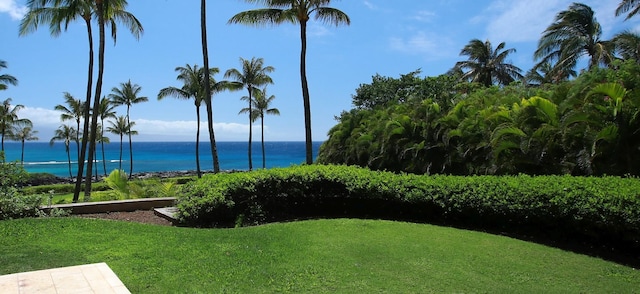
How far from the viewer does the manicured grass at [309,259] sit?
14.9ft

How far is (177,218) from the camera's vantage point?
8.12 m

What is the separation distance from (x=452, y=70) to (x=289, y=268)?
37222 mm

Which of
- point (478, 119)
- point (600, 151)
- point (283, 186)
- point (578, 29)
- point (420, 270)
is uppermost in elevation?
point (578, 29)

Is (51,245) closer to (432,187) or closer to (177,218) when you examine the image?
(177,218)

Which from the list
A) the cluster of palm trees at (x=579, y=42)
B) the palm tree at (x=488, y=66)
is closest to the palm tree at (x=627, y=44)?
the cluster of palm trees at (x=579, y=42)

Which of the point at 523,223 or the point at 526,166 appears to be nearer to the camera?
the point at 523,223

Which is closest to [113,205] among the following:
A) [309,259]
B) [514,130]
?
[309,259]

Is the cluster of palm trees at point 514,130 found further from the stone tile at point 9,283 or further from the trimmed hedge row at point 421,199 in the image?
the stone tile at point 9,283

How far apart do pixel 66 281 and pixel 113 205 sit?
225 inches

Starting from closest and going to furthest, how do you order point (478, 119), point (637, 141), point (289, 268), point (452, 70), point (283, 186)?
1. point (289, 268)
2. point (637, 141)
3. point (283, 186)
4. point (478, 119)
5. point (452, 70)

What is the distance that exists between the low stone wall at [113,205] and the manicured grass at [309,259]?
216 centimetres

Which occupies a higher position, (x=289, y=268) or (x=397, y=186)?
(x=397, y=186)

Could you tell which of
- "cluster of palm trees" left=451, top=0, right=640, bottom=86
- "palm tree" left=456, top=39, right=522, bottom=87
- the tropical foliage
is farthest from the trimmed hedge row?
"palm tree" left=456, top=39, right=522, bottom=87

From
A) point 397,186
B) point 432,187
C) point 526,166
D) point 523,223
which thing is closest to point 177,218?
point 397,186
